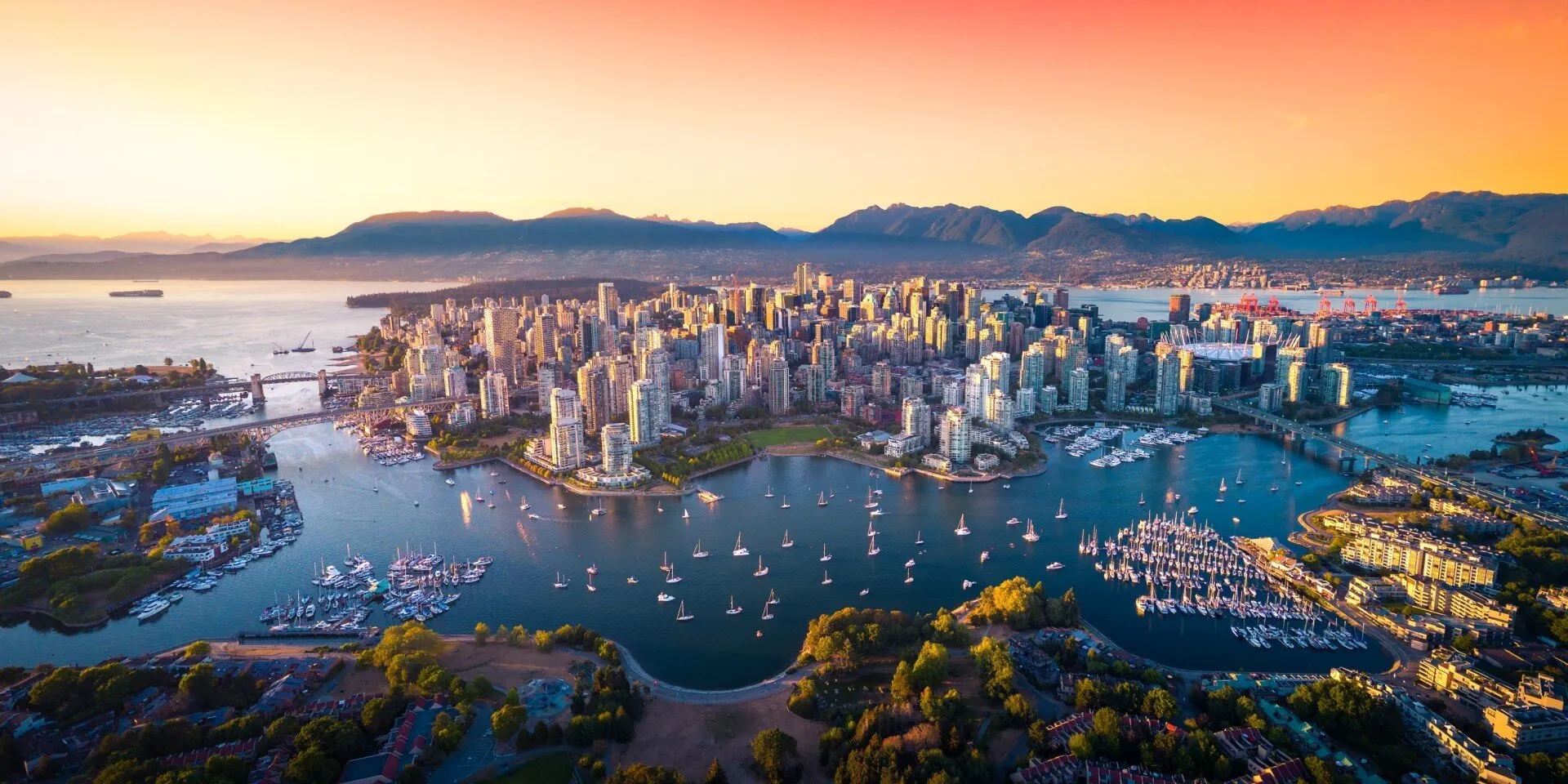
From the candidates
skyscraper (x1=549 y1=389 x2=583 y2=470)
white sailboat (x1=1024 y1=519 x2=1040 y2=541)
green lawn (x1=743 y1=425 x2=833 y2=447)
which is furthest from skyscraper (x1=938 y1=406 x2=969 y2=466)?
skyscraper (x1=549 y1=389 x2=583 y2=470)

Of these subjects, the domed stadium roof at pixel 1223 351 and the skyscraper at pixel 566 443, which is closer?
the skyscraper at pixel 566 443

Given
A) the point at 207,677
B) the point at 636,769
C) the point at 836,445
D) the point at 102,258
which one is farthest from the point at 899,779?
the point at 102,258

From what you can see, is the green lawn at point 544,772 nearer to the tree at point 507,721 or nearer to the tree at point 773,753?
the tree at point 507,721

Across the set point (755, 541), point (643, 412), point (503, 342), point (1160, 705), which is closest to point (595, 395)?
point (643, 412)

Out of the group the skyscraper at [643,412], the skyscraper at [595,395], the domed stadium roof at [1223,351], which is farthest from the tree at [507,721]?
the domed stadium roof at [1223,351]

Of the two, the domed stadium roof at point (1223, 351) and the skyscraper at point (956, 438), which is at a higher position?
A: the domed stadium roof at point (1223, 351)

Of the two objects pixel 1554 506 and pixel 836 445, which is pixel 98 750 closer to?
pixel 836 445
